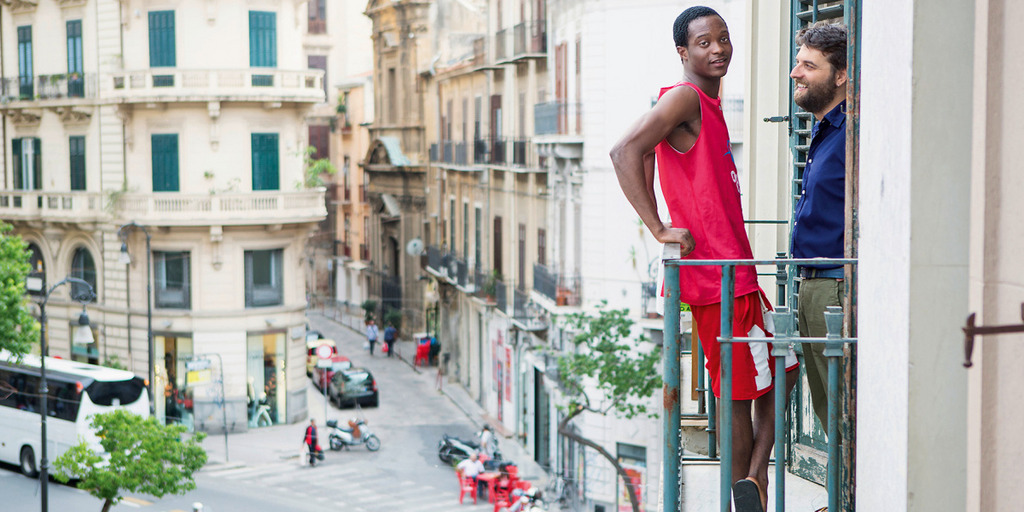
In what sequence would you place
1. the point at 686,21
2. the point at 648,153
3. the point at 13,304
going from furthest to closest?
the point at 13,304, the point at 686,21, the point at 648,153

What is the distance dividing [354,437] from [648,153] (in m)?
26.2

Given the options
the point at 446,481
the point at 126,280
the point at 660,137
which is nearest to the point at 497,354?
the point at 446,481

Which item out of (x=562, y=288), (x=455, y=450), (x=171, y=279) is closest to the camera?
(x=562, y=288)

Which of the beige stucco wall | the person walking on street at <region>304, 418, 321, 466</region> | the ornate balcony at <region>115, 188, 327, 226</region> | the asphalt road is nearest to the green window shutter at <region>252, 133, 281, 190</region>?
the ornate balcony at <region>115, 188, 327, 226</region>

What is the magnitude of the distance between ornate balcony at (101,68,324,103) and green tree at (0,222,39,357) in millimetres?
9645

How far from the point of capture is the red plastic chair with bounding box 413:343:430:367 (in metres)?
43.4

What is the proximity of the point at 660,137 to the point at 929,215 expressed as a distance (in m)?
1.36

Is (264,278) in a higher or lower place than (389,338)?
higher

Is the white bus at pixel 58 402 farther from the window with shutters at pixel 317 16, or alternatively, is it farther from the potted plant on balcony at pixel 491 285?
the window with shutters at pixel 317 16

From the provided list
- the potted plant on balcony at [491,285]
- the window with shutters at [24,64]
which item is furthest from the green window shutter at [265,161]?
the window with shutters at [24,64]

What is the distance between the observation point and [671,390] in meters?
4.70

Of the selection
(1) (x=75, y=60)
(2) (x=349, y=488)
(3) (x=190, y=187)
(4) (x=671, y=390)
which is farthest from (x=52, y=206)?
(4) (x=671, y=390)

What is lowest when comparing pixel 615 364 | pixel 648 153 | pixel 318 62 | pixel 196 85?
pixel 615 364

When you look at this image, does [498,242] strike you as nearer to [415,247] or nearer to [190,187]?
[190,187]
